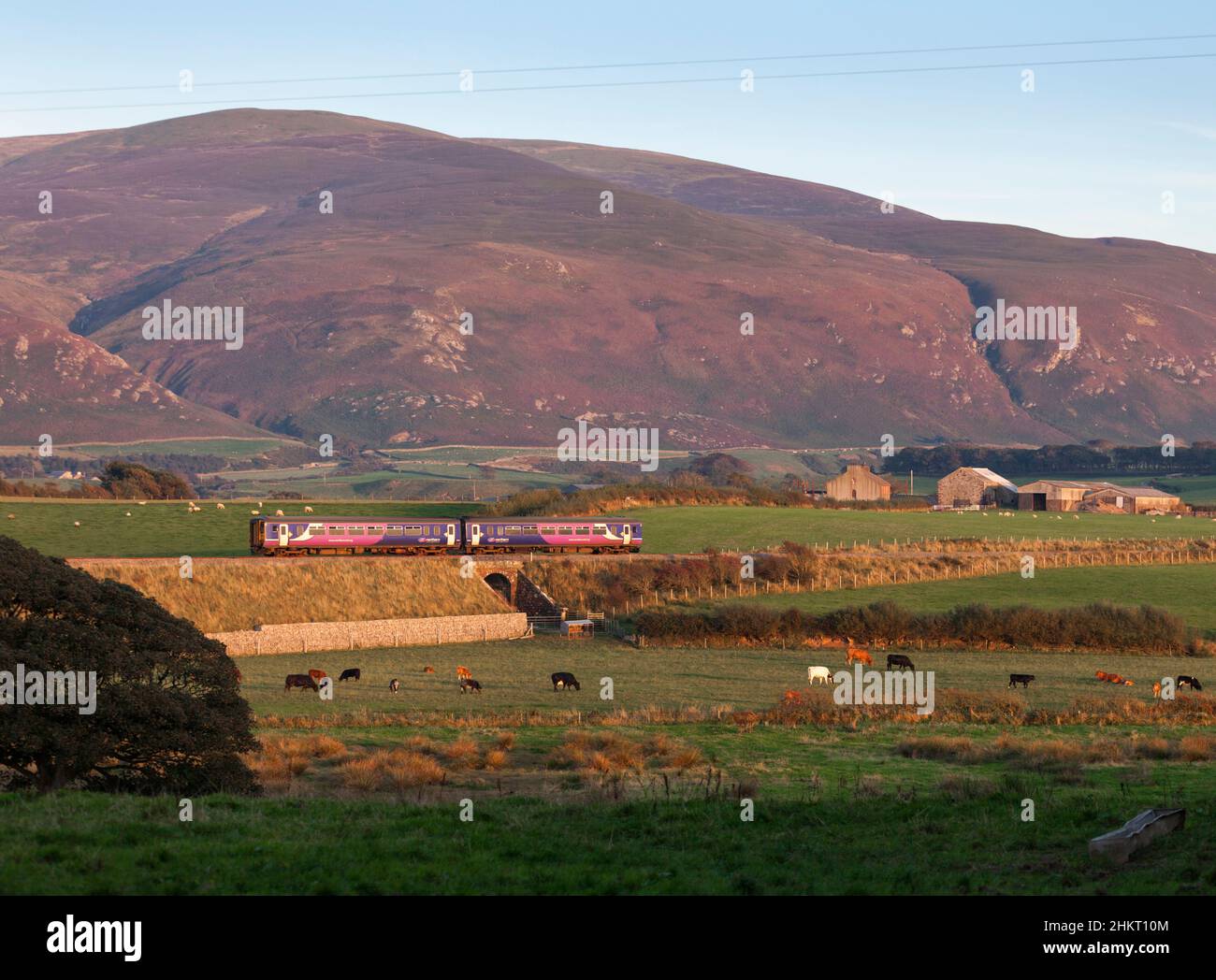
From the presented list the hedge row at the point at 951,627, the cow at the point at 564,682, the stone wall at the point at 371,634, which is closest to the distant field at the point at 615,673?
the cow at the point at 564,682

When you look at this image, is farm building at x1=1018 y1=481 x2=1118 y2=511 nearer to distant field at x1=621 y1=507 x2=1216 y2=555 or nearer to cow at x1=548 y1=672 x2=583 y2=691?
distant field at x1=621 y1=507 x2=1216 y2=555

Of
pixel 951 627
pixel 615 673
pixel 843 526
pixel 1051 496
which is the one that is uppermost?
pixel 1051 496

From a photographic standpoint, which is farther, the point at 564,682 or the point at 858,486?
the point at 858,486

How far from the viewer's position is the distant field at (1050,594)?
71.3 metres

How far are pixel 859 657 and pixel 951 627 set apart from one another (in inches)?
368

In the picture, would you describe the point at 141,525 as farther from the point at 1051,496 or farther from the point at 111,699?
the point at 1051,496

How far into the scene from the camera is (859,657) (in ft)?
191

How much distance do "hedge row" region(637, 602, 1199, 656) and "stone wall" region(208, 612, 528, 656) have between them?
6.90m

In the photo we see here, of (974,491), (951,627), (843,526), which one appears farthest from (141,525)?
(974,491)

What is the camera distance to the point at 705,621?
6738cm

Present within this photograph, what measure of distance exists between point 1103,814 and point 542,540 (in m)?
62.5
